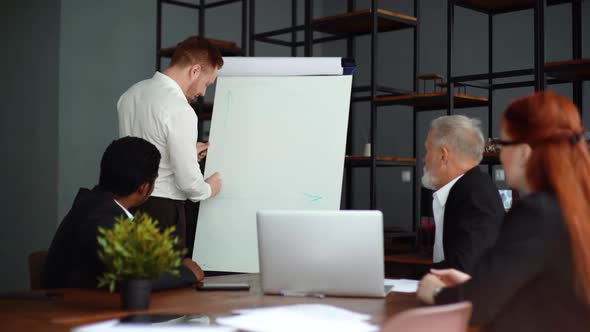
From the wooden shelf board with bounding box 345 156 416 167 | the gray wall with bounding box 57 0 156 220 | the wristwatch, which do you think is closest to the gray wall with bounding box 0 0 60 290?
the gray wall with bounding box 57 0 156 220

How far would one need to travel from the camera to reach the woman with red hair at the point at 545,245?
1.48 m

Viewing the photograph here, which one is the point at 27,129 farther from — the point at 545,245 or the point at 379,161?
the point at 545,245

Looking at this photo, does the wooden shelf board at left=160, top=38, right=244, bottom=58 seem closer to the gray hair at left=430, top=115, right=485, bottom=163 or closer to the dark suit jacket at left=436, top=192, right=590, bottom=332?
the gray hair at left=430, top=115, right=485, bottom=163

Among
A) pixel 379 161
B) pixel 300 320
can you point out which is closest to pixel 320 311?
pixel 300 320

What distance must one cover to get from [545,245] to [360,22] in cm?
380

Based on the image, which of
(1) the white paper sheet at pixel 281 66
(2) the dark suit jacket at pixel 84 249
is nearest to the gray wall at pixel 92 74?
(1) the white paper sheet at pixel 281 66

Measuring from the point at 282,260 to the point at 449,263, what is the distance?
2.32ft

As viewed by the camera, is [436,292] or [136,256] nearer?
[136,256]

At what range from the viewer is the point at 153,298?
6.46ft

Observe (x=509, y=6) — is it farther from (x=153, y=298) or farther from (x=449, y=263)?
(x=153, y=298)

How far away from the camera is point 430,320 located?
1.19 m

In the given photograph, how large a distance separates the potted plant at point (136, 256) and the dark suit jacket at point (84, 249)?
346 millimetres

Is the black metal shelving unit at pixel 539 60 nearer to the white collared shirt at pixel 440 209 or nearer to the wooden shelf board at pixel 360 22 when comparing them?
the wooden shelf board at pixel 360 22

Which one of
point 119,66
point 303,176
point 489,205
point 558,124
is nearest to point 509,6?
point 303,176
